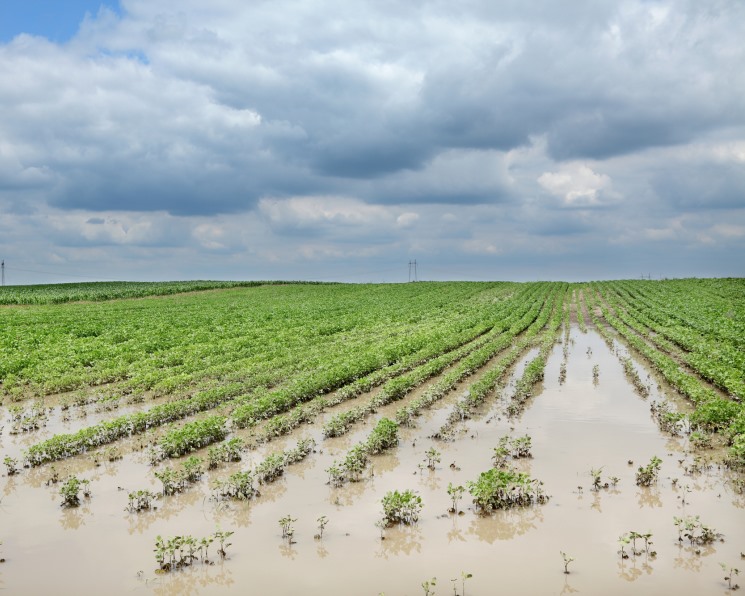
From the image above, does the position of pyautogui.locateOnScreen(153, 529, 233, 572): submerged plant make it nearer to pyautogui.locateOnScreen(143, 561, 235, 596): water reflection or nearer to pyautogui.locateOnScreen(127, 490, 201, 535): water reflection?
pyautogui.locateOnScreen(143, 561, 235, 596): water reflection

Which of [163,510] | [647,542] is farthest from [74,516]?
[647,542]

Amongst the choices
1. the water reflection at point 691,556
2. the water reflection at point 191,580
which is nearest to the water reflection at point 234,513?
the water reflection at point 191,580

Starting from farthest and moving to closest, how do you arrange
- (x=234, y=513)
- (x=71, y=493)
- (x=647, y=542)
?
(x=71, y=493) → (x=234, y=513) → (x=647, y=542)

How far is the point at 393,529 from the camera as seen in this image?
920 cm

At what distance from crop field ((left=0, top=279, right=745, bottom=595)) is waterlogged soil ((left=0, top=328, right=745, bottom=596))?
0.13 ft

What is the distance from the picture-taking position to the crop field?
8133mm

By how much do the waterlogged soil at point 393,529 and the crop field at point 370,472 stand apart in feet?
0.13

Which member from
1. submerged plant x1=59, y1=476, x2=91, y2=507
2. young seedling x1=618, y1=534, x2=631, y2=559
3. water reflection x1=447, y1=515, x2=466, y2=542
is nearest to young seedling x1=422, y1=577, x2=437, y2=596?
water reflection x1=447, y1=515, x2=466, y2=542

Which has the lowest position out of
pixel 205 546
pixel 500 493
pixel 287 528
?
pixel 205 546

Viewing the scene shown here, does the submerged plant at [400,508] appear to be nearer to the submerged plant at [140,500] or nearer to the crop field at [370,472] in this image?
the crop field at [370,472]

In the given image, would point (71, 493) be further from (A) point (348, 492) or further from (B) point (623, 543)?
(B) point (623, 543)

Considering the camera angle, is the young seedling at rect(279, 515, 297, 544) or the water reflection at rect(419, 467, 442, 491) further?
the water reflection at rect(419, 467, 442, 491)

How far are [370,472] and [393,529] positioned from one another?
259cm

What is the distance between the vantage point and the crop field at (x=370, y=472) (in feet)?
26.7
